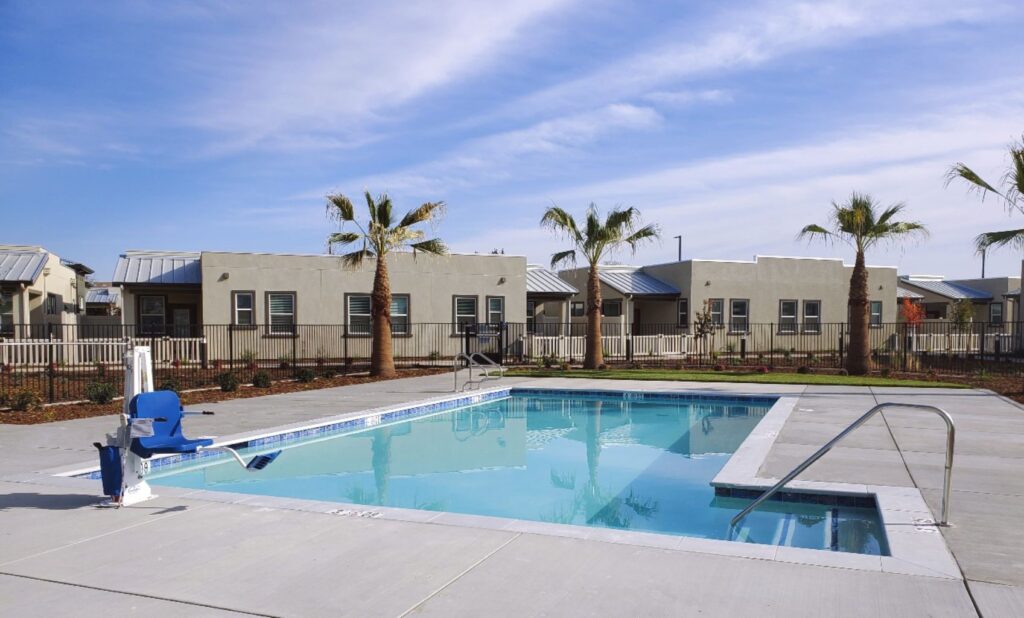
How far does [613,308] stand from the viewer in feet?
107

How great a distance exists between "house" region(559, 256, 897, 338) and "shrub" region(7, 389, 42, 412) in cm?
2164

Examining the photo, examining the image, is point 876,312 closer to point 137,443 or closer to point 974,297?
point 974,297

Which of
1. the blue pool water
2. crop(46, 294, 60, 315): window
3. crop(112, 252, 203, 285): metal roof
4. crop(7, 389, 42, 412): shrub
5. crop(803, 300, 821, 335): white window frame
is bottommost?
the blue pool water

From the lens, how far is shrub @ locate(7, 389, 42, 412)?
13344 millimetres

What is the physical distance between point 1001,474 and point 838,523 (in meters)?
2.54

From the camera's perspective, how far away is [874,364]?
24.2 meters

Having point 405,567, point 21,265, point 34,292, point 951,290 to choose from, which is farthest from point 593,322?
point 951,290

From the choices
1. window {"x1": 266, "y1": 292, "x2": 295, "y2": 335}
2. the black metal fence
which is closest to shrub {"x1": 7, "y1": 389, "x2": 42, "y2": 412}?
the black metal fence

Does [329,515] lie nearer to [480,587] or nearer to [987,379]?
[480,587]

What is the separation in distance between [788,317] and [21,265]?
101 feet

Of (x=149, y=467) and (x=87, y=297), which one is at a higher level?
(x=87, y=297)

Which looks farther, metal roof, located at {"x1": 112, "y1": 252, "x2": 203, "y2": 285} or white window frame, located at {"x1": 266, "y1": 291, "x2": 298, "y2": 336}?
metal roof, located at {"x1": 112, "y1": 252, "x2": 203, "y2": 285}

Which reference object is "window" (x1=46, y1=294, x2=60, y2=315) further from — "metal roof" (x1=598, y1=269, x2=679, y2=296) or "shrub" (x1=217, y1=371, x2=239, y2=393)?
"metal roof" (x1=598, y1=269, x2=679, y2=296)

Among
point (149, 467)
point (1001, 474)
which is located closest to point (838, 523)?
point (1001, 474)
